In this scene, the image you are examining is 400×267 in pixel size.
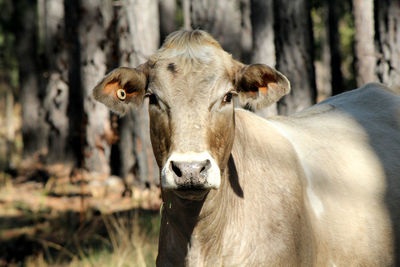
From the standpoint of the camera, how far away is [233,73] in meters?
3.45

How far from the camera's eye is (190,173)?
276 cm

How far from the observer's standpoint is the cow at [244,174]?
3.12 m

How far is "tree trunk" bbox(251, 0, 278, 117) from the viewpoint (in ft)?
25.9

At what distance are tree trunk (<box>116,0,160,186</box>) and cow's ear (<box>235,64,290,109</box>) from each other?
4.14 meters

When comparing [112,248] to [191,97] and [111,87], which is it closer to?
[111,87]

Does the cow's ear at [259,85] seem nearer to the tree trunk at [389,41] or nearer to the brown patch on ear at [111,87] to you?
the brown patch on ear at [111,87]

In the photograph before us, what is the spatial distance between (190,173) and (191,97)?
1.91ft

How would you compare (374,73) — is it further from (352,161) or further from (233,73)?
(233,73)

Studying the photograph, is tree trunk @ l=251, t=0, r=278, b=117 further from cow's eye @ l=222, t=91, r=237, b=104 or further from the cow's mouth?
the cow's mouth

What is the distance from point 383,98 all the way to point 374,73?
3.73m

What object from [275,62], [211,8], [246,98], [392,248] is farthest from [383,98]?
[275,62]

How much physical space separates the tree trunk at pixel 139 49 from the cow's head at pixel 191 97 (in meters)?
4.04

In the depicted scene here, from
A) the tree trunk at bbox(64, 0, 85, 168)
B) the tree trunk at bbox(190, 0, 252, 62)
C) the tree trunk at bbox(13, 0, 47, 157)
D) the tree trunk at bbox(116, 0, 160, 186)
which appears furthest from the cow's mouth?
the tree trunk at bbox(13, 0, 47, 157)

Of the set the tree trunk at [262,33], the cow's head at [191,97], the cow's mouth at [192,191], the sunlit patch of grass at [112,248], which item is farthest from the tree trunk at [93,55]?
the cow's mouth at [192,191]
